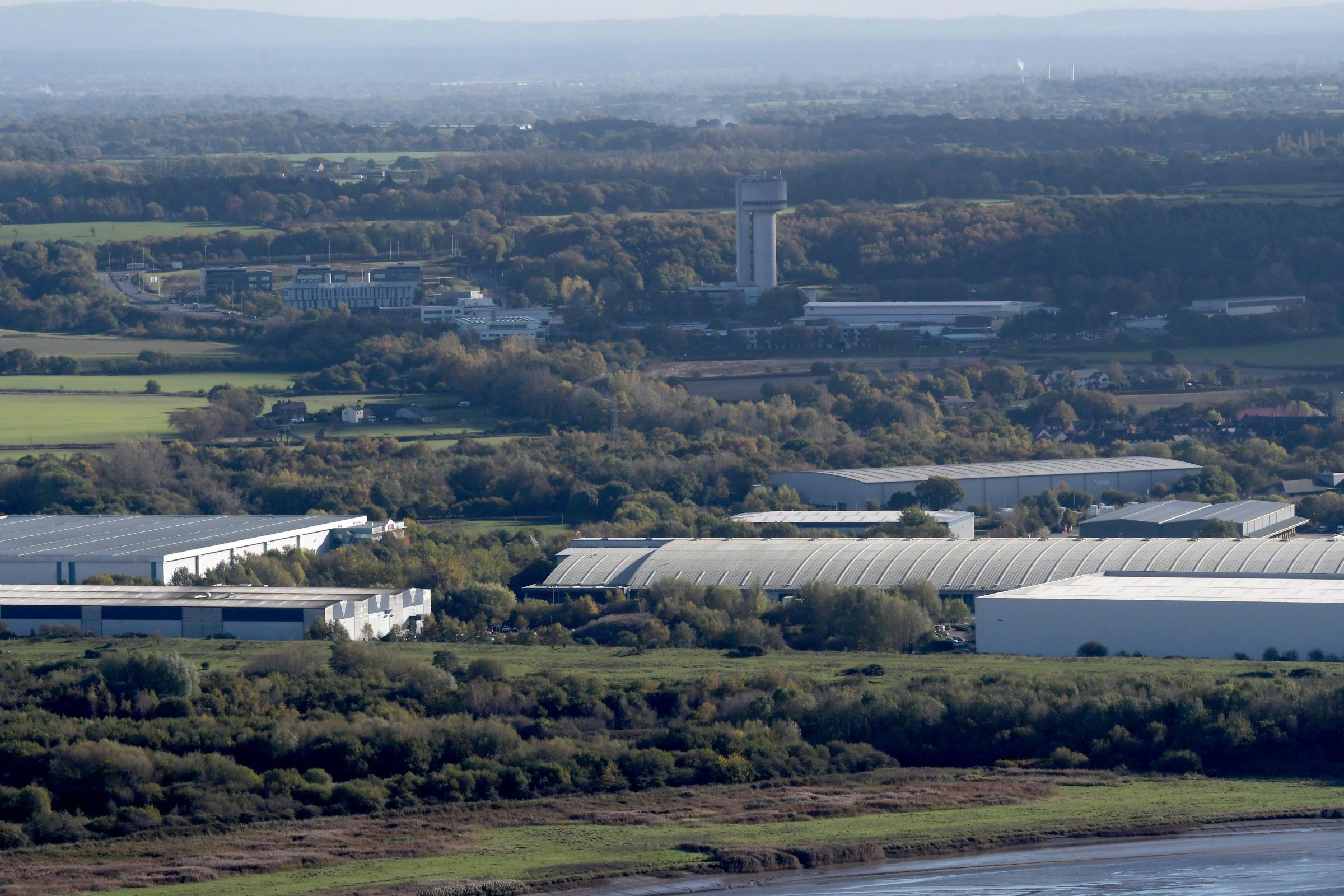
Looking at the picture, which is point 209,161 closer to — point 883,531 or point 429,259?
point 429,259

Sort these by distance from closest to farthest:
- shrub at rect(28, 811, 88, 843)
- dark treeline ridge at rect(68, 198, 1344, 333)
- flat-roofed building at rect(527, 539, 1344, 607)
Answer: shrub at rect(28, 811, 88, 843) → flat-roofed building at rect(527, 539, 1344, 607) → dark treeline ridge at rect(68, 198, 1344, 333)

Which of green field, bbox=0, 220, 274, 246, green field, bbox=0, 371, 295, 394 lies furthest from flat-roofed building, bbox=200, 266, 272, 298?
green field, bbox=0, 371, 295, 394

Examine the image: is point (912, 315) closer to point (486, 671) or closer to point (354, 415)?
point (354, 415)

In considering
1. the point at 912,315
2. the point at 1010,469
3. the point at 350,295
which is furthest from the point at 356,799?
the point at 350,295

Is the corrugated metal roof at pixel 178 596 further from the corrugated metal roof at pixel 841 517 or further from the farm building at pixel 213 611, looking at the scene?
the corrugated metal roof at pixel 841 517

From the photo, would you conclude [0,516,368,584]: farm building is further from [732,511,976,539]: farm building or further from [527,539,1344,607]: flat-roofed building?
[732,511,976,539]: farm building

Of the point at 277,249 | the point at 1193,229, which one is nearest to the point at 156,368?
the point at 277,249
